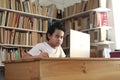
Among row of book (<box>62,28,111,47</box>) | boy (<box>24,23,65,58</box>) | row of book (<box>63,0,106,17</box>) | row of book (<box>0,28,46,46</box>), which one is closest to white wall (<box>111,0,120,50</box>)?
row of book (<box>62,28,111,47</box>)

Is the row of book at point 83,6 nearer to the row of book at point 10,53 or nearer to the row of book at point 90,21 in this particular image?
the row of book at point 90,21

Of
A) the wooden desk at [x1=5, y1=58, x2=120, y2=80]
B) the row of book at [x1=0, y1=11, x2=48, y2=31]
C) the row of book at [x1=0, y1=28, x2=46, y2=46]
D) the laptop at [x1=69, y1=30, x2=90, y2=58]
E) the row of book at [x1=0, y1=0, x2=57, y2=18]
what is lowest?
the wooden desk at [x1=5, y1=58, x2=120, y2=80]

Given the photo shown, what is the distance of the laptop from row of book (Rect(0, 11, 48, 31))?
2228 millimetres

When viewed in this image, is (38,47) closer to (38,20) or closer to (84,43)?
(84,43)

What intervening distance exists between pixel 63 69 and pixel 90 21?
282cm

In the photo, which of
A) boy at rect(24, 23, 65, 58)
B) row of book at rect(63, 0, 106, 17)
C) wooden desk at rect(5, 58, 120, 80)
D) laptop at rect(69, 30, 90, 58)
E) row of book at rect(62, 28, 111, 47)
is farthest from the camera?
row of book at rect(63, 0, 106, 17)

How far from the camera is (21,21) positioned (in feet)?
13.9

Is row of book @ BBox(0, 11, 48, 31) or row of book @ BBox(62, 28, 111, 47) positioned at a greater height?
row of book @ BBox(0, 11, 48, 31)

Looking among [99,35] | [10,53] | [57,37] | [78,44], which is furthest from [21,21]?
[78,44]

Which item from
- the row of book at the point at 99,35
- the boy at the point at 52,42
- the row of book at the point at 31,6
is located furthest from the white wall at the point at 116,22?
the boy at the point at 52,42

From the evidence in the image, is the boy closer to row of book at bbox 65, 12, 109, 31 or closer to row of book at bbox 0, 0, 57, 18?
row of book at bbox 65, 12, 109, 31

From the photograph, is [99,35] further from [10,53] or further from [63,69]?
[63,69]

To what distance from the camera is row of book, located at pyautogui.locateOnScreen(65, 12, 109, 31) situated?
4.07 meters

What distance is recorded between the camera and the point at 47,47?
246cm
